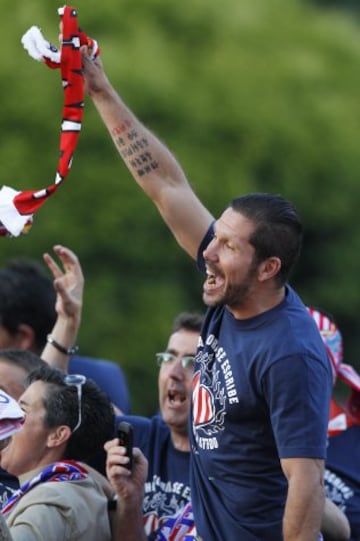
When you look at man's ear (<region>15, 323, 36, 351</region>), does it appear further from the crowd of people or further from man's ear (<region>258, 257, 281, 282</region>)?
man's ear (<region>258, 257, 281, 282</region>)

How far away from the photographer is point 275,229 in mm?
4219

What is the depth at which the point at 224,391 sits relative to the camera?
418cm

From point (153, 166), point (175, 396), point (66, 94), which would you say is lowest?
point (175, 396)

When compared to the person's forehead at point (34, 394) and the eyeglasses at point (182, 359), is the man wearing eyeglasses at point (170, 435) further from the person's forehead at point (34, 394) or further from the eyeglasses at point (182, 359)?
the person's forehead at point (34, 394)

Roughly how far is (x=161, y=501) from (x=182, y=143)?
631cm

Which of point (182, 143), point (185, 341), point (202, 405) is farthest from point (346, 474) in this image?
point (182, 143)

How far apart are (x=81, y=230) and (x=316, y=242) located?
274 centimetres

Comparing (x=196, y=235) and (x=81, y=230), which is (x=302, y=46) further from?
(x=196, y=235)

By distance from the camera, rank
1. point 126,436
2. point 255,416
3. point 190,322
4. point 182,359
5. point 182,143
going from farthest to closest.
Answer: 1. point 182,143
2. point 190,322
3. point 182,359
4. point 126,436
5. point 255,416

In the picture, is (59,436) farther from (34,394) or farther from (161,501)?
(161,501)

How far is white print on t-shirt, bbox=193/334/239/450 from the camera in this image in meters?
4.18

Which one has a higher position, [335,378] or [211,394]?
[211,394]

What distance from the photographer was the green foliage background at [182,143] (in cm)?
1047

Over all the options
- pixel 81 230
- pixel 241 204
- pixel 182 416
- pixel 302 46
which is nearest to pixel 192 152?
pixel 81 230
